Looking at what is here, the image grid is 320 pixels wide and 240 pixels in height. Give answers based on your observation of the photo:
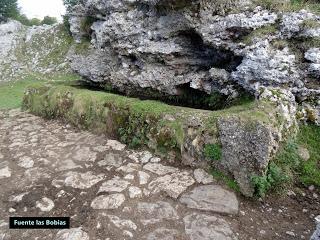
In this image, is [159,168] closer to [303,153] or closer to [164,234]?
[164,234]

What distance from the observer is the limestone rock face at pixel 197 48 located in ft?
22.4

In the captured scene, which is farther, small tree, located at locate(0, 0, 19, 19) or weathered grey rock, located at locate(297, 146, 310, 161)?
small tree, located at locate(0, 0, 19, 19)

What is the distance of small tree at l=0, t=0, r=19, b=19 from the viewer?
3067 centimetres

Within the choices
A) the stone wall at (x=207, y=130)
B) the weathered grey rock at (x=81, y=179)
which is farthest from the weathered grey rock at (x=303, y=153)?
the weathered grey rock at (x=81, y=179)

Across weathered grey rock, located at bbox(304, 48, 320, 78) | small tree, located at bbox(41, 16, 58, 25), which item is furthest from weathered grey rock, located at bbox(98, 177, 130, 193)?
small tree, located at bbox(41, 16, 58, 25)

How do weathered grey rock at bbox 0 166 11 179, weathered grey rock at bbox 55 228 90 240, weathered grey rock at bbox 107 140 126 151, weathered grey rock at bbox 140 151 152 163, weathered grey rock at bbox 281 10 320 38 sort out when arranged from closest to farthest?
weathered grey rock at bbox 55 228 90 240 < weathered grey rock at bbox 0 166 11 179 < weathered grey rock at bbox 140 151 152 163 < weathered grey rock at bbox 281 10 320 38 < weathered grey rock at bbox 107 140 126 151

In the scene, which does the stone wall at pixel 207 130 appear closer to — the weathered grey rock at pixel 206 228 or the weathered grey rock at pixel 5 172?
the weathered grey rock at pixel 206 228

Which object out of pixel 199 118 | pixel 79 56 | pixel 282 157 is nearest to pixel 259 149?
pixel 282 157

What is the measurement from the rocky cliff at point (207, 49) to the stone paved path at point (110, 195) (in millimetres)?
2399

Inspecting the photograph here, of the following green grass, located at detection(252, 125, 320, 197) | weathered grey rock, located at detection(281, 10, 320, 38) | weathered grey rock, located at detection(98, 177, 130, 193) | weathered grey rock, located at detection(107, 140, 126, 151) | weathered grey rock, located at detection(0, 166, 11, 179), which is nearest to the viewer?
green grass, located at detection(252, 125, 320, 197)

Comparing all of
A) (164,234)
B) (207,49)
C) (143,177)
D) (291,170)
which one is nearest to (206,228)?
(164,234)

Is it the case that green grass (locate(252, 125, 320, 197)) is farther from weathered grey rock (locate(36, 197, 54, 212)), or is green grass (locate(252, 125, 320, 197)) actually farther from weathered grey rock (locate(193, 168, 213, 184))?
weathered grey rock (locate(36, 197, 54, 212))

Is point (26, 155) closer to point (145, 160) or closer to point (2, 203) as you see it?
point (2, 203)

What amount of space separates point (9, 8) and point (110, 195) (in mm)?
31322
